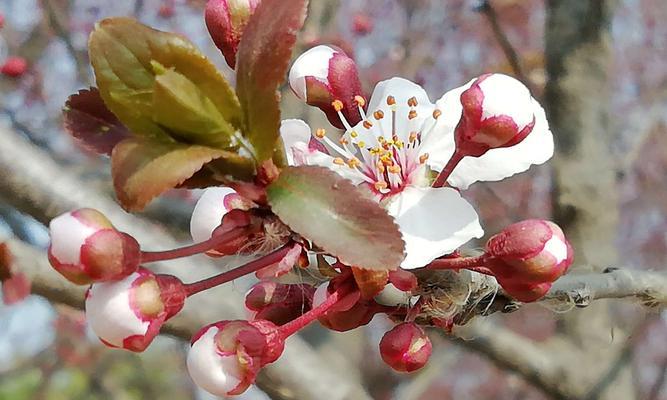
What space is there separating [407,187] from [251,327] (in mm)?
221

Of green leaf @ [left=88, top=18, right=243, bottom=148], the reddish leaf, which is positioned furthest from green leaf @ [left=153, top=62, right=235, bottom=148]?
the reddish leaf

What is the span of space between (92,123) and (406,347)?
1.16 ft

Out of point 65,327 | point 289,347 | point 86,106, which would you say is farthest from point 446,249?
point 65,327

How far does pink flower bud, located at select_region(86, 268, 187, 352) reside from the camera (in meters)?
0.61

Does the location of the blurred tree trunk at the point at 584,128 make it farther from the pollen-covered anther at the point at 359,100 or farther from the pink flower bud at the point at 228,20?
the pink flower bud at the point at 228,20

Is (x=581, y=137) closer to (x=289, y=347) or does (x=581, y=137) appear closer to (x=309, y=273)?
(x=289, y=347)

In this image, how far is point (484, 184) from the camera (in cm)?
302

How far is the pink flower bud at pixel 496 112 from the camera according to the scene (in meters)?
0.70

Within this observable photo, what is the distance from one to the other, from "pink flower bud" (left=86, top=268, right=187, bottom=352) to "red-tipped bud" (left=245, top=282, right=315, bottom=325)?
0.16 meters

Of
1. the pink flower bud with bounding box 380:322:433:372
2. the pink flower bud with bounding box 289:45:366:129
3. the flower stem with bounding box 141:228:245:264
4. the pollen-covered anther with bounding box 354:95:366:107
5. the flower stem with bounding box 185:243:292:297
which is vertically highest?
the pink flower bud with bounding box 289:45:366:129

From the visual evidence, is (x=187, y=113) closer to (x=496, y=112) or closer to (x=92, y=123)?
(x=92, y=123)

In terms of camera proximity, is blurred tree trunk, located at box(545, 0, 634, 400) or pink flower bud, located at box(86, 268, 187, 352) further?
blurred tree trunk, located at box(545, 0, 634, 400)

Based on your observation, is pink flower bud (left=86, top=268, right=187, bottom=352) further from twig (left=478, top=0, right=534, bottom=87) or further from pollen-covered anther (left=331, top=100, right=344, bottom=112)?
twig (left=478, top=0, right=534, bottom=87)

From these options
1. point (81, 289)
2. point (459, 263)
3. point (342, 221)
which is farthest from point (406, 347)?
point (81, 289)
